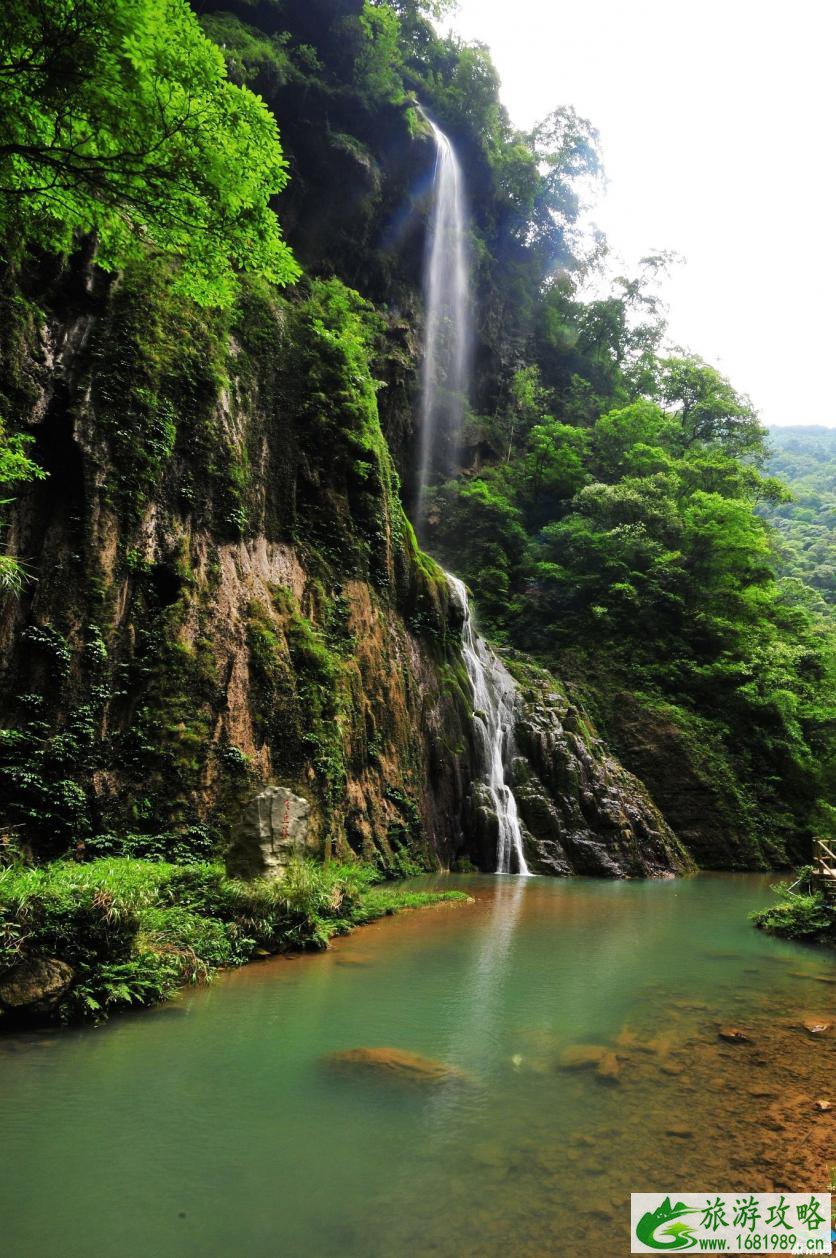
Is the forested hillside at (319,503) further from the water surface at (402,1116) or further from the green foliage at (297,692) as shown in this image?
the water surface at (402,1116)

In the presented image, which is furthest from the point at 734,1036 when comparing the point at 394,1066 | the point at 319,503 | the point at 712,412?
the point at 712,412

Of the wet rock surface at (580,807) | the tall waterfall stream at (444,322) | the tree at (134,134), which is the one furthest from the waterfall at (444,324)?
the tree at (134,134)

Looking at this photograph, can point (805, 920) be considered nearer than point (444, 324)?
Yes

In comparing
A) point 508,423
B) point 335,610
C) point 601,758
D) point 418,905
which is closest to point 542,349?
point 508,423

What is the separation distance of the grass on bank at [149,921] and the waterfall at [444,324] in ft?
75.5

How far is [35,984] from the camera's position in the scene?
5.62 meters

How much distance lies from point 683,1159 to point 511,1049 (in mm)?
1934

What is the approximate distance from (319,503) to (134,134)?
10478mm

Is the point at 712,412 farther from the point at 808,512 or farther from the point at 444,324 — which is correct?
the point at 808,512

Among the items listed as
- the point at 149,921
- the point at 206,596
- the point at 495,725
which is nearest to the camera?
the point at 149,921

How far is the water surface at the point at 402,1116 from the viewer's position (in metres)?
3.21

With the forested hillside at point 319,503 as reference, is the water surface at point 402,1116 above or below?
below

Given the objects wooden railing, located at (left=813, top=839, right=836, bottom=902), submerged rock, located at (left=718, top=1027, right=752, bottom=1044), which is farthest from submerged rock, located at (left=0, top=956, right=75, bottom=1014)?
wooden railing, located at (left=813, top=839, right=836, bottom=902)

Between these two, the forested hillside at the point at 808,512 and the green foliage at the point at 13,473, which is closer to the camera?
the green foliage at the point at 13,473
